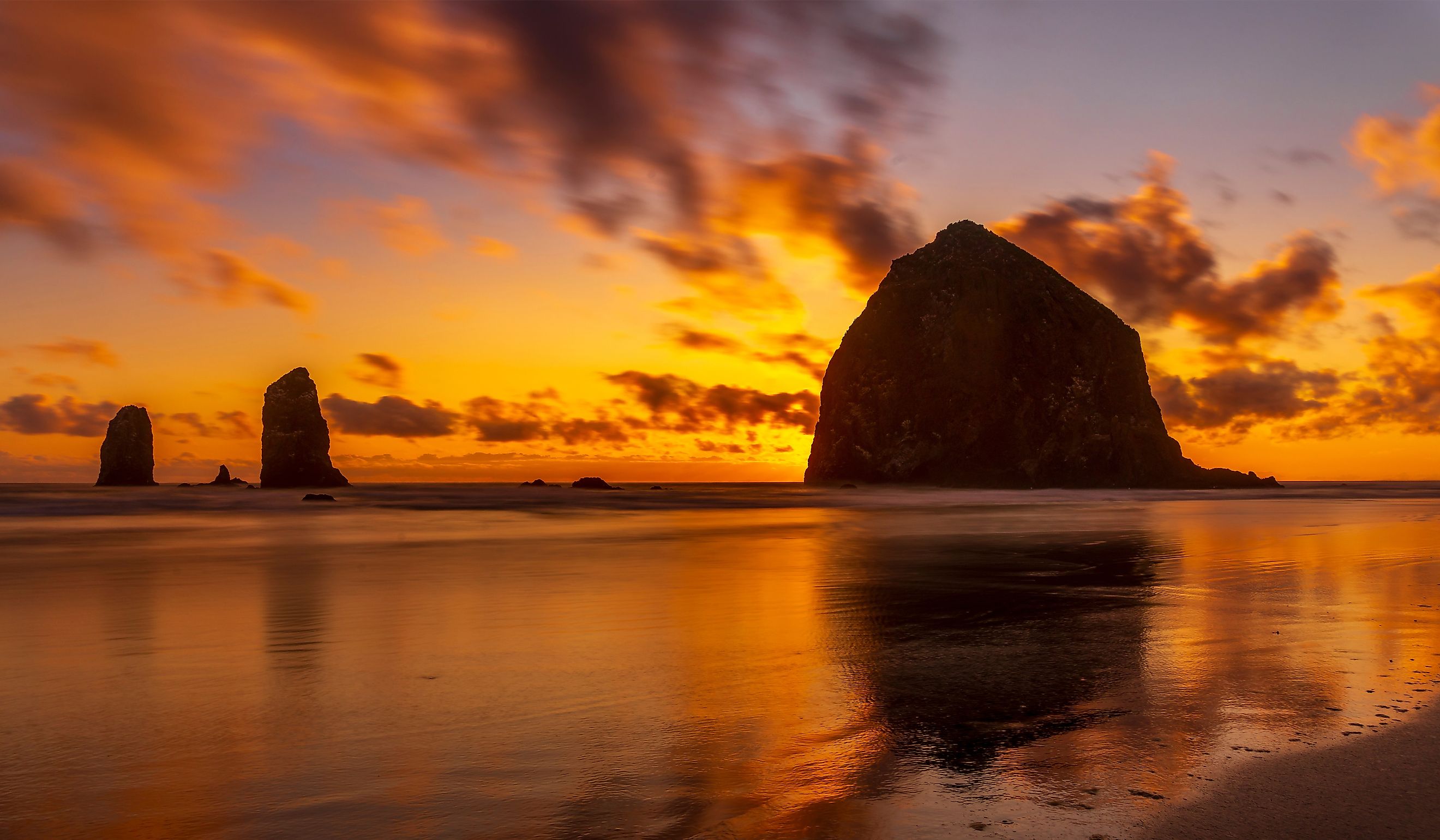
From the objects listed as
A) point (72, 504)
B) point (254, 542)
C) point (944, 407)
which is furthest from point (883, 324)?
point (254, 542)

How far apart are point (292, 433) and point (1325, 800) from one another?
129126 millimetres

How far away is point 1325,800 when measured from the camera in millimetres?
4430

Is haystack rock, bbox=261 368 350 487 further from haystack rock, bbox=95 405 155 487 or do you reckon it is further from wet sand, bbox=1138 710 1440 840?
wet sand, bbox=1138 710 1440 840

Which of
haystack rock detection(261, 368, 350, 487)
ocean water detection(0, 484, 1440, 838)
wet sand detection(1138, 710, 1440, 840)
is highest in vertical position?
haystack rock detection(261, 368, 350, 487)

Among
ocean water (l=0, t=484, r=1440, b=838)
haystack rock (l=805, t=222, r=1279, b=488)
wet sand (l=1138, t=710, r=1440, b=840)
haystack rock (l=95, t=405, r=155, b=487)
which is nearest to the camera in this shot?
wet sand (l=1138, t=710, r=1440, b=840)

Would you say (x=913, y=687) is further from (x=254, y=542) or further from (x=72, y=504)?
(x=72, y=504)

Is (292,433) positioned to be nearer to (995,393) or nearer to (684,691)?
(995,393)

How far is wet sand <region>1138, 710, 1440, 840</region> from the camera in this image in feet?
13.3

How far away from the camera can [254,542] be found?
2756 cm

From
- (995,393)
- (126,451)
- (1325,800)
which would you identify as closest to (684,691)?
(1325,800)

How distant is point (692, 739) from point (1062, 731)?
7.96 ft

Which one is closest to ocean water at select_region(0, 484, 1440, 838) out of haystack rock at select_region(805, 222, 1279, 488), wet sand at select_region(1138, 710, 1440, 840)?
wet sand at select_region(1138, 710, 1440, 840)

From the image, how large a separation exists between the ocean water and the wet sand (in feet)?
0.59

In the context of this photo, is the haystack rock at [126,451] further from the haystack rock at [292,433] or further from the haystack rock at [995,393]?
the haystack rock at [995,393]
